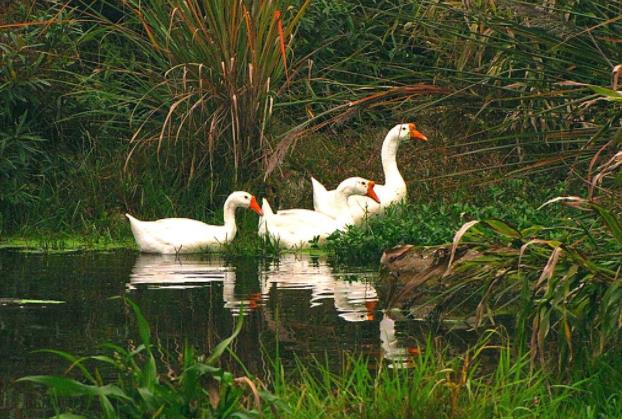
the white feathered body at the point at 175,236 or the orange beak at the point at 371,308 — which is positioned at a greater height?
the white feathered body at the point at 175,236

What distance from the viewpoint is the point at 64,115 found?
49.3ft

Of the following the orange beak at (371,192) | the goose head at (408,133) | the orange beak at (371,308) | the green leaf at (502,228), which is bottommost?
the orange beak at (371,308)

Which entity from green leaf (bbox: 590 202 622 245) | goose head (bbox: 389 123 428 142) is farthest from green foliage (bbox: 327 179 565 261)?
green leaf (bbox: 590 202 622 245)

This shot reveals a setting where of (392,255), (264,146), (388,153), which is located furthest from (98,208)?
(392,255)

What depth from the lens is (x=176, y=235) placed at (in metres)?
12.6

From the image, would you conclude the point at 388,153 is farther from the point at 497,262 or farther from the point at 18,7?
the point at 497,262

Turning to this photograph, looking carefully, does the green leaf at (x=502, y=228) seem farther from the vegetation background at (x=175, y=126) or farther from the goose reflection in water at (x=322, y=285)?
the vegetation background at (x=175, y=126)

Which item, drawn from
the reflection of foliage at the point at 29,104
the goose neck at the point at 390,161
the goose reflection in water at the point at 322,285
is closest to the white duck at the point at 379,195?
the goose neck at the point at 390,161

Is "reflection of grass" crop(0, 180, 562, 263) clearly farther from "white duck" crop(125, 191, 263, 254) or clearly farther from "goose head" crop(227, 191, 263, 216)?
"goose head" crop(227, 191, 263, 216)

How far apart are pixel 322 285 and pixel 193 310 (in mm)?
1489

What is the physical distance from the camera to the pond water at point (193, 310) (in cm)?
727

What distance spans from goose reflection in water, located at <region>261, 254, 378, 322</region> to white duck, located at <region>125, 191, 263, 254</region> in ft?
2.31

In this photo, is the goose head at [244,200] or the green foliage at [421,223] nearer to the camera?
the green foliage at [421,223]

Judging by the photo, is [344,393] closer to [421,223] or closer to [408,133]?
[421,223]
